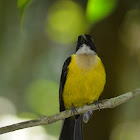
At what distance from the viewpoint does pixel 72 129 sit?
171 inches

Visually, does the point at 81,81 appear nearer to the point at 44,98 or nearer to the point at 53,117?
the point at 53,117

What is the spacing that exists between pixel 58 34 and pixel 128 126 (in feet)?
8.16

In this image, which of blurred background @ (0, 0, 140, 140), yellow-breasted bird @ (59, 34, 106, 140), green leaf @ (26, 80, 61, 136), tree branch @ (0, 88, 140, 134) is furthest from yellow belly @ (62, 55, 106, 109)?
green leaf @ (26, 80, 61, 136)

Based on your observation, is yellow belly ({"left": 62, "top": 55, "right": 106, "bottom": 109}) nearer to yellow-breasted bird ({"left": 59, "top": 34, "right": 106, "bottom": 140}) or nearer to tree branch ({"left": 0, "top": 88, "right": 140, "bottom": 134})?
yellow-breasted bird ({"left": 59, "top": 34, "right": 106, "bottom": 140})

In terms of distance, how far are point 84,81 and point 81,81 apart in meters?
0.04

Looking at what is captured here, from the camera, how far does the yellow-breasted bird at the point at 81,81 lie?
12.8ft

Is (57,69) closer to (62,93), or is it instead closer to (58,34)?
(58,34)

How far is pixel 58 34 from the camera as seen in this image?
6980 millimetres

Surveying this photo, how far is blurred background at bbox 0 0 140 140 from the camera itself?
13.6 feet

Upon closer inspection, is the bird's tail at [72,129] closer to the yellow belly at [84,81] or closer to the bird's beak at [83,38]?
the yellow belly at [84,81]

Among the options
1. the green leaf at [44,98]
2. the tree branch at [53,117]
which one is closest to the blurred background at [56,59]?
the green leaf at [44,98]

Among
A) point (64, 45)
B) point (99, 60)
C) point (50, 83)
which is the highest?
point (64, 45)

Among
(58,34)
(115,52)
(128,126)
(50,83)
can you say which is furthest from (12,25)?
(115,52)

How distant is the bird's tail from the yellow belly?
1.24 ft
